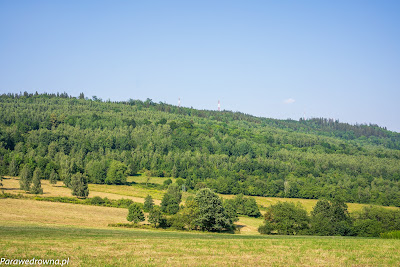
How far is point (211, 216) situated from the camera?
6500 cm

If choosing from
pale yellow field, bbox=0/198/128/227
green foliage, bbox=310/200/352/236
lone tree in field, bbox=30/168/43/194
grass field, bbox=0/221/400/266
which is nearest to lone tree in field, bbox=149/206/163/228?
pale yellow field, bbox=0/198/128/227

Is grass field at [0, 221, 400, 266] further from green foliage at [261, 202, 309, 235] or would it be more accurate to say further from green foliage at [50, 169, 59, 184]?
green foliage at [50, 169, 59, 184]

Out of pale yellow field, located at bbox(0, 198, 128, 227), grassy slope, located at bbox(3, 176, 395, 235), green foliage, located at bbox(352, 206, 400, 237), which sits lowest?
grassy slope, located at bbox(3, 176, 395, 235)

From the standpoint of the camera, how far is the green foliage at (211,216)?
6462 cm

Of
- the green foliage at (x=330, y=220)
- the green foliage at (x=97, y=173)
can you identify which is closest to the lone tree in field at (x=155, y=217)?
the green foliage at (x=330, y=220)

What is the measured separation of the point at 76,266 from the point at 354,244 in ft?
82.6

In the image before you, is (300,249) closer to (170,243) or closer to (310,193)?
(170,243)

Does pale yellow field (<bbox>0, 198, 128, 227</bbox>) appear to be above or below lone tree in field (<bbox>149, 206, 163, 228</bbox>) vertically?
below

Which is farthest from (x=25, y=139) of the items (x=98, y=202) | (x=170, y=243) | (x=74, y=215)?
(x=170, y=243)

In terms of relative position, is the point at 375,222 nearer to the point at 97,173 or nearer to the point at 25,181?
the point at 25,181

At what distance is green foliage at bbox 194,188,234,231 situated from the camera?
64.6 meters

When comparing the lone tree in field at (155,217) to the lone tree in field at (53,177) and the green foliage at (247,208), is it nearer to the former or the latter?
the green foliage at (247,208)

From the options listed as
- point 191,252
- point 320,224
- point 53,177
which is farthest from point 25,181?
point 191,252

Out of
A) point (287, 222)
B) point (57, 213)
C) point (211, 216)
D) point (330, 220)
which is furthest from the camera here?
point (330, 220)
